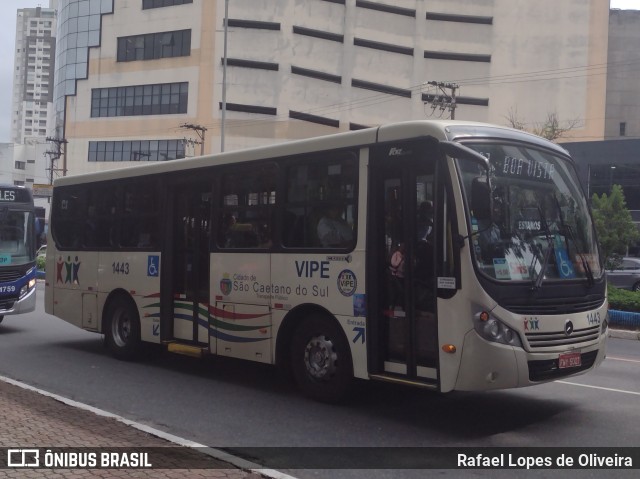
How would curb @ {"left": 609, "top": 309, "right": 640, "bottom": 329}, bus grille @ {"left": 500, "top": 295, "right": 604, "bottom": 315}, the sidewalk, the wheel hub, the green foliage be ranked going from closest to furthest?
the sidewalk, bus grille @ {"left": 500, "top": 295, "right": 604, "bottom": 315}, the wheel hub, curb @ {"left": 609, "top": 309, "right": 640, "bottom": 329}, the green foliage

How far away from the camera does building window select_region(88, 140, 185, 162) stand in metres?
60.0

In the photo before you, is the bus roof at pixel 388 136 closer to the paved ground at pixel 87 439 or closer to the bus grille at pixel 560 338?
the bus grille at pixel 560 338

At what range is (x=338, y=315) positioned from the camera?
791cm

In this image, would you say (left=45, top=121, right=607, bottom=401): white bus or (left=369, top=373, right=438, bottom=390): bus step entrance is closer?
(left=45, top=121, right=607, bottom=401): white bus

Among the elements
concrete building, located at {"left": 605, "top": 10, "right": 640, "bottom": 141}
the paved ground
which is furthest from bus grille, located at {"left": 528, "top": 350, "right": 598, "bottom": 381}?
concrete building, located at {"left": 605, "top": 10, "right": 640, "bottom": 141}

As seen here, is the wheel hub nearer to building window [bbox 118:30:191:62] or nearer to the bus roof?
the bus roof

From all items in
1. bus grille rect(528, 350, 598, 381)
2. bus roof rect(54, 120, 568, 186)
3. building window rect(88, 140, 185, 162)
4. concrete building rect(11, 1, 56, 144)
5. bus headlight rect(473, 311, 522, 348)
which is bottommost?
bus grille rect(528, 350, 598, 381)

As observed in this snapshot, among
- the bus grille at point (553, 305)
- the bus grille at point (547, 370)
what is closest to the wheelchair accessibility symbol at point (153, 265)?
the bus grille at point (553, 305)

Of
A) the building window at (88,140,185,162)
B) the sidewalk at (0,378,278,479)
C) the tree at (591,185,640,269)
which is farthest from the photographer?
the building window at (88,140,185,162)

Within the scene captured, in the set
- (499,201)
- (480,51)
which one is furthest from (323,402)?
(480,51)

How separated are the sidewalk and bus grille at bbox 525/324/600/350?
9.05ft

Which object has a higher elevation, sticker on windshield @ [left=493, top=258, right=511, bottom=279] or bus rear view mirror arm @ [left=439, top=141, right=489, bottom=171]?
bus rear view mirror arm @ [left=439, top=141, right=489, bottom=171]

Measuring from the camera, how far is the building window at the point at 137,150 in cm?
6000

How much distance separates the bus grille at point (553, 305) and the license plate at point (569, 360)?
427 millimetres
